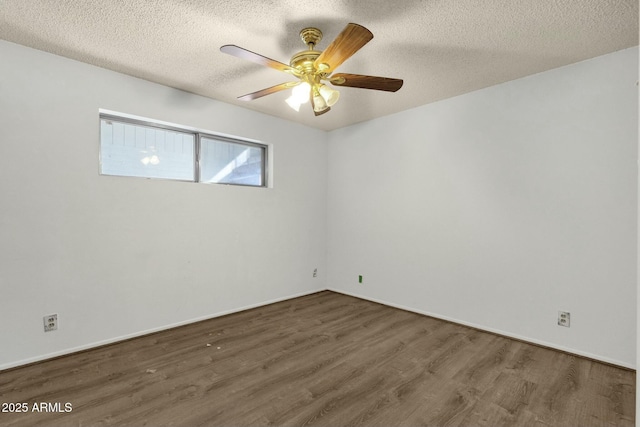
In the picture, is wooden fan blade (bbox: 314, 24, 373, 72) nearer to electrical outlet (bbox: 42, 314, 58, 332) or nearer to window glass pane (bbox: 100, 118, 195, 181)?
window glass pane (bbox: 100, 118, 195, 181)

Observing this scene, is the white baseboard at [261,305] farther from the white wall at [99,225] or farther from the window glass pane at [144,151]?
the window glass pane at [144,151]

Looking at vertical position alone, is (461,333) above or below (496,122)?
below

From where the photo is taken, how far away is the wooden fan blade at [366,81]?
212 cm

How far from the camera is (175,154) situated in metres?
3.33

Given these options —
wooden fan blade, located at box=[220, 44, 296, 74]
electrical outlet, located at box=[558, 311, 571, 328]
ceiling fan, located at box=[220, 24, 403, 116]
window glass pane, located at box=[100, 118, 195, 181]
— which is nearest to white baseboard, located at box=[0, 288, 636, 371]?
electrical outlet, located at box=[558, 311, 571, 328]

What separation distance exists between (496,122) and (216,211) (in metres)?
3.15

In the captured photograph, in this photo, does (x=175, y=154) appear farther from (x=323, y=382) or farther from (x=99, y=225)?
(x=323, y=382)

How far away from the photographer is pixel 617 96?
242 cm

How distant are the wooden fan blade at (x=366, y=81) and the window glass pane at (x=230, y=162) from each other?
6.56ft

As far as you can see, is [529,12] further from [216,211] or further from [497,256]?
[216,211]

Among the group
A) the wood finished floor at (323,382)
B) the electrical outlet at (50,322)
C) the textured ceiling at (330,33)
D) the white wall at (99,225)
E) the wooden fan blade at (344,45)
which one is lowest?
the wood finished floor at (323,382)

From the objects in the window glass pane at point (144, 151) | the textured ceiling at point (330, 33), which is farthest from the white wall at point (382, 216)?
the textured ceiling at point (330, 33)

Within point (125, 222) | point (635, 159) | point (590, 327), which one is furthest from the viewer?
point (125, 222)

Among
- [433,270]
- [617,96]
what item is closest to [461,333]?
[433,270]
